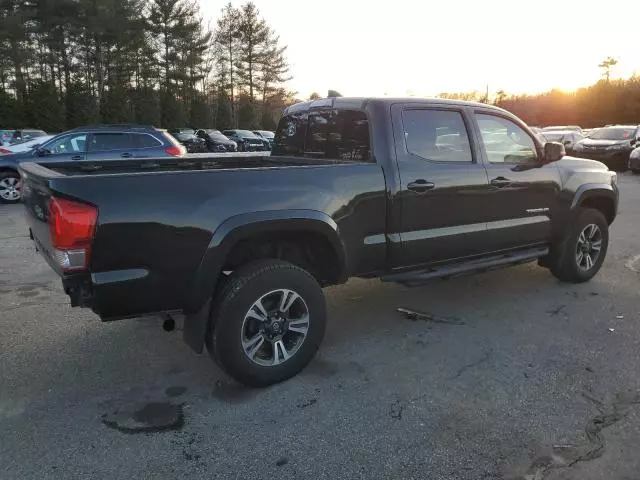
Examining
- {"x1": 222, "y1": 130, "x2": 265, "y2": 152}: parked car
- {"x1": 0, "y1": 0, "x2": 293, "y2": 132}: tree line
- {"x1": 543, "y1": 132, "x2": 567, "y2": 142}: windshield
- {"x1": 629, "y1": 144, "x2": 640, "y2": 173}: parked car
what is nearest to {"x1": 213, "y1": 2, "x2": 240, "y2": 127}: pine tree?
{"x1": 0, "y1": 0, "x2": 293, "y2": 132}: tree line

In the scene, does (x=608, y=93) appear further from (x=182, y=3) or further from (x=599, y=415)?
(x=599, y=415)

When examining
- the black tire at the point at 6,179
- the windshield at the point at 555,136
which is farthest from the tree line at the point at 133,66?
the windshield at the point at 555,136

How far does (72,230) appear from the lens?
9.30 ft

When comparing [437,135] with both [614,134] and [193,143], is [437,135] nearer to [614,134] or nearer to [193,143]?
[614,134]

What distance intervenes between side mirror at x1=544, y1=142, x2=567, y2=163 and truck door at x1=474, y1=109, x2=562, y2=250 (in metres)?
0.09

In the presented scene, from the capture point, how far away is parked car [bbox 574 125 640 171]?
19.6 meters

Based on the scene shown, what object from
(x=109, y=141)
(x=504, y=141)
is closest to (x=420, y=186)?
(x=504, y=141)

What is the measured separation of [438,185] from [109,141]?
833 centimetres

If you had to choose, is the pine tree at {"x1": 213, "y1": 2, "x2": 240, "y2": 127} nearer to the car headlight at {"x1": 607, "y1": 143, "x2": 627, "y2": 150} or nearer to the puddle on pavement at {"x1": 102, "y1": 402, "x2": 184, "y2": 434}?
the car headlight at {"x1": 607, "y1": 143, "x2": 627, "y2": 150}

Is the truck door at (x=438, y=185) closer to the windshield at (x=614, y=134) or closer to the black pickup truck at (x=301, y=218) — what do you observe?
the black pickup truck at (x=301, y=218)

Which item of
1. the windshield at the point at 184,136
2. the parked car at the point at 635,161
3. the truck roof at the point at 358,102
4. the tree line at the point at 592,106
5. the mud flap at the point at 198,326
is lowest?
the mud flap at the point at 198,326

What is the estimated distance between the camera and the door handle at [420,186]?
13.3 feet

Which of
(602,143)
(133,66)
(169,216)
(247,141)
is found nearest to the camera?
(169,216)

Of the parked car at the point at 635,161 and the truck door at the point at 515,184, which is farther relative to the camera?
the parked car at the point at 635,161
